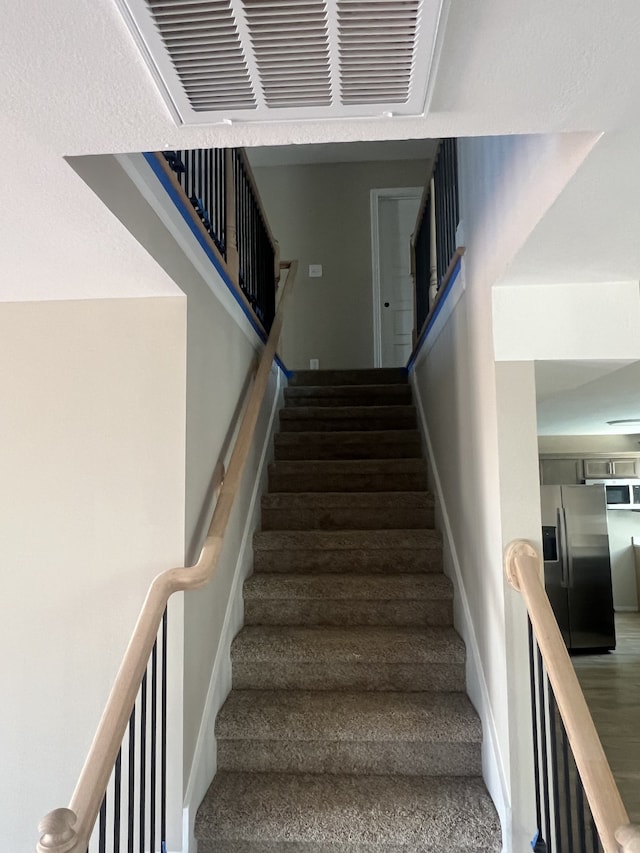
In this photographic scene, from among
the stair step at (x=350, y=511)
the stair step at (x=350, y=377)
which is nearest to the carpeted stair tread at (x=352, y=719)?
the stair step at (x=350, y=511)

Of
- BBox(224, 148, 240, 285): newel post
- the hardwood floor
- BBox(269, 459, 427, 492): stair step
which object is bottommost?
the hardwood floor

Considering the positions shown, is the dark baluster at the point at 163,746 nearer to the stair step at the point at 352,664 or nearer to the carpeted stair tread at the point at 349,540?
the stair step at the point at 352,664

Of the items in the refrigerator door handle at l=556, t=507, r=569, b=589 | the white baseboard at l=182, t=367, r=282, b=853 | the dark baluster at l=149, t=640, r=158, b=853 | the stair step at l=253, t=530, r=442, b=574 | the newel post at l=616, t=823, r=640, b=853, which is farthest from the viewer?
the refrigerator door handle at l=556, t=507, r=569, b=589

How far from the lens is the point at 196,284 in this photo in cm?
202

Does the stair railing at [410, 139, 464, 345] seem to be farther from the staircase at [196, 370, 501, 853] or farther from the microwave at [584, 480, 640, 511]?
the microwave at [584, 480, 640, 511]

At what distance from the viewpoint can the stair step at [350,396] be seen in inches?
168

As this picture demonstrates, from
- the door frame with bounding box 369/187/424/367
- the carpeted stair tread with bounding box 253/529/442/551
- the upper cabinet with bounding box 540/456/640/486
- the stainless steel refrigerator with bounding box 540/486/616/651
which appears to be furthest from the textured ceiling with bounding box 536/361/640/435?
the door frame with bounding box 369/187/424/367

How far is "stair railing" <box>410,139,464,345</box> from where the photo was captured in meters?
2.68

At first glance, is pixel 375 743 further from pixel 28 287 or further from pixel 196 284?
pixel 28 287

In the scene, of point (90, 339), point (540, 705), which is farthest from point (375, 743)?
point (90, 339)

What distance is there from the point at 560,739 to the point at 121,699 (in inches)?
51.4

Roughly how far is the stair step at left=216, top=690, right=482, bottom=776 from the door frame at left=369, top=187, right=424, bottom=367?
4.03 meters

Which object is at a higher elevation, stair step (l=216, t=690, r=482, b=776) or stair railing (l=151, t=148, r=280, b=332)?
stair railing (l=151, t=148, r=280, b=332)

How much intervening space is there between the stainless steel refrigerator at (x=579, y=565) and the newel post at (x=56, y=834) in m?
4.66
